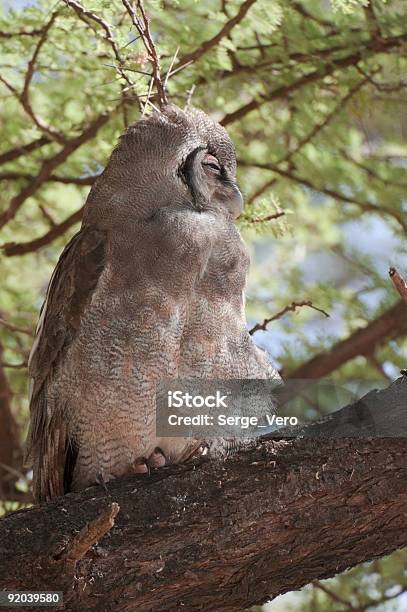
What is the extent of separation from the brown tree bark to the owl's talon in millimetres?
356

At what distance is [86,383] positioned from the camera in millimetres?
3232

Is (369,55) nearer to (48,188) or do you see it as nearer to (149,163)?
(149,163)

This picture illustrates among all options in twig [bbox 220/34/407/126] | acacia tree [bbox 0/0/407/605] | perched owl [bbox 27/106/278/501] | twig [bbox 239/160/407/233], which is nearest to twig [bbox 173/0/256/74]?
acacia tree [bbox 0/0/407/605]

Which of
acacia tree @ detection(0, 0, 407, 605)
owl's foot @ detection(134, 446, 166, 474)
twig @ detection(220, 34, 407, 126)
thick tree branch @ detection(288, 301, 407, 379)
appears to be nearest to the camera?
owl's foot @ detection(134, 446, 166, 474)

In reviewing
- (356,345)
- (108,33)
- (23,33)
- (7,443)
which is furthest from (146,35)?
(7,443)

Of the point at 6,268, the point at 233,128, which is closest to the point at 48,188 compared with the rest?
the point at 6,268

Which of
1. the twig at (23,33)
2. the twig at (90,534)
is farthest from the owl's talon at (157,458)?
the twig at (23,33)

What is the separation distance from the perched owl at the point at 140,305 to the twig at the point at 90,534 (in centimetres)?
72

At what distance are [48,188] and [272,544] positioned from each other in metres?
2.64

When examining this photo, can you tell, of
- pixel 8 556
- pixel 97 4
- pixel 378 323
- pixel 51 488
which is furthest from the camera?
pixel 378 323

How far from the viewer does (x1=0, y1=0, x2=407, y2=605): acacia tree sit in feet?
12.4

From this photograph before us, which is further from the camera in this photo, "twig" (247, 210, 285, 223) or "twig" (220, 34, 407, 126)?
"twig" (220, 34, 407, 126)

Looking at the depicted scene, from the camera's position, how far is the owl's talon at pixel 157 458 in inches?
131

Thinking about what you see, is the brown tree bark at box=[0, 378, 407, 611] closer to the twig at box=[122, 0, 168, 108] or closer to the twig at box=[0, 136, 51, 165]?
the twig at box=[122, 0, 168, 108]
